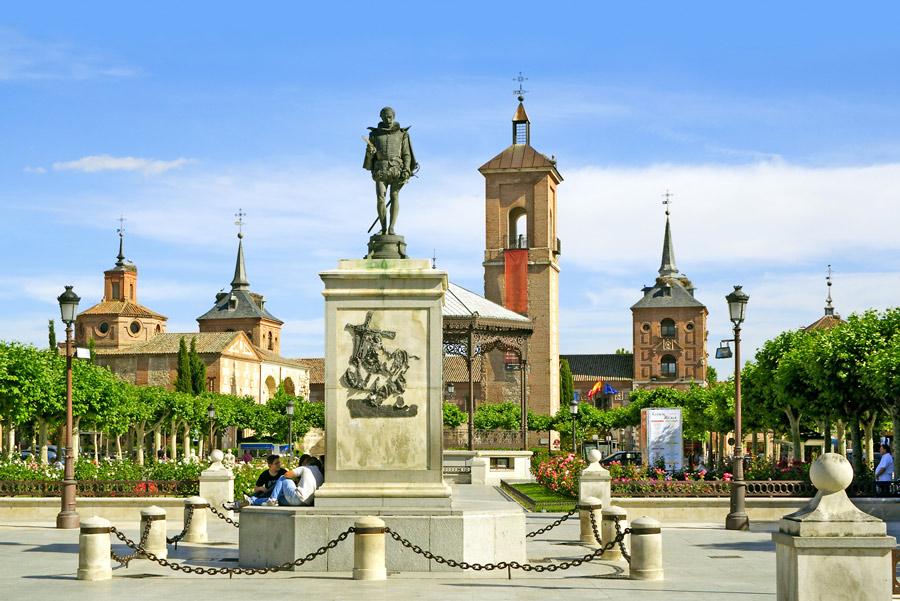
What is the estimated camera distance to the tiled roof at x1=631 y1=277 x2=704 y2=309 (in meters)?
129

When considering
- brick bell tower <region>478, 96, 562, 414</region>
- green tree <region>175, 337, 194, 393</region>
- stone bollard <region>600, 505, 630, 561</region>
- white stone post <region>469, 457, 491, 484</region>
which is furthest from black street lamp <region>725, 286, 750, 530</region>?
green tree <region>175, 337, 194, 393</region>

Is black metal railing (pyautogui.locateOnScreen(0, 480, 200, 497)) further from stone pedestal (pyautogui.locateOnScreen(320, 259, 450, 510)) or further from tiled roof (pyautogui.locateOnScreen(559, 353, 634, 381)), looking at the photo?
tiled roof (pyautogui.locateOnScreen(559, 353, 634, 381))

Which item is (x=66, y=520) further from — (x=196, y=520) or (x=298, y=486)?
(x=298, y=486)

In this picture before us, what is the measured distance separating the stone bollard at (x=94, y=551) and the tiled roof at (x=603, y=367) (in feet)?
419

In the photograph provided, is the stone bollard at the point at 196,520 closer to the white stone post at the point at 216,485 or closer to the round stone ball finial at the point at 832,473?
the white stone post at the point at 216,485

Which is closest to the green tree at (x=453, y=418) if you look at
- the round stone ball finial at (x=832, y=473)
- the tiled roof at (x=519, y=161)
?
the tiled roof at (x=519, y=161)

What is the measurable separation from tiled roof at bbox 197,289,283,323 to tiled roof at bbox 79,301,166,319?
1389 centimetres

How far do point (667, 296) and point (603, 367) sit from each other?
17.5m

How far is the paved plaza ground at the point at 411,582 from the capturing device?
13.6 m

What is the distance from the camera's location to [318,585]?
14.1 metres

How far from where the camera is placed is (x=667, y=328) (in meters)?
130

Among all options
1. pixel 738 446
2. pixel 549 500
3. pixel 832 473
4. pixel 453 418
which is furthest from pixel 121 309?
pixel 832 473

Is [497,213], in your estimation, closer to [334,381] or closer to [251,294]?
[251,294]

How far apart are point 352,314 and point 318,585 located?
140 inches
